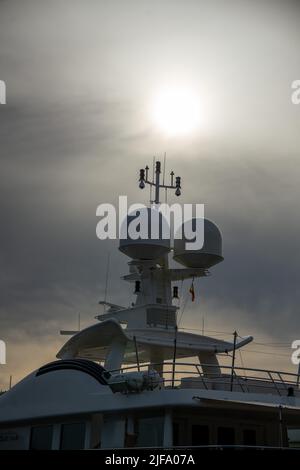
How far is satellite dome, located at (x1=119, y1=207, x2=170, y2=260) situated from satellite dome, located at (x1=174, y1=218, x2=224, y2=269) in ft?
2.35

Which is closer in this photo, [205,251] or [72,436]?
[72,436]

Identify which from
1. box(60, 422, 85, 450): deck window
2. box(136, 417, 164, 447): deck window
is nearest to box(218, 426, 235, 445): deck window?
Result: box(136, 417, 164, 447): deck window

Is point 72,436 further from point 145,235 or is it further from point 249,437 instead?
point 145,235

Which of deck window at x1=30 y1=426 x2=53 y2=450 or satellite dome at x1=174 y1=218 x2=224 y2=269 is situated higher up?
satellite dome at x1=174 y1=218 x2=224 y2=269

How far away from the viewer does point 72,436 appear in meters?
27.5

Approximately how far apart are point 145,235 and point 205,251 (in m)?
2.94

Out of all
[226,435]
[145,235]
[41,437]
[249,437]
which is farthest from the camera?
[145,235]

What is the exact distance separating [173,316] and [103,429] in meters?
9.13

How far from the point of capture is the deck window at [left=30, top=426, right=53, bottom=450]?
2848 cm

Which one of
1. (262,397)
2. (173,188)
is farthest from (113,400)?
(173,188)

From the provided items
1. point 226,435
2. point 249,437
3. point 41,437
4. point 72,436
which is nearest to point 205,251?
point 249,437

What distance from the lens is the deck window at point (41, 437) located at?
28484 millimetres

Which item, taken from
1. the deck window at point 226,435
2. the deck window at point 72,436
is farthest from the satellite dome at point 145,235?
the deck window at point 226,435

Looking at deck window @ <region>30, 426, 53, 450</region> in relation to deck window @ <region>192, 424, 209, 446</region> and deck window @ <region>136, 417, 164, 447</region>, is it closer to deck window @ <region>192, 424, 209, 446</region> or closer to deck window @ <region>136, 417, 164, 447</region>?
deck window @ <region>136, 417, 164, 447</region>
